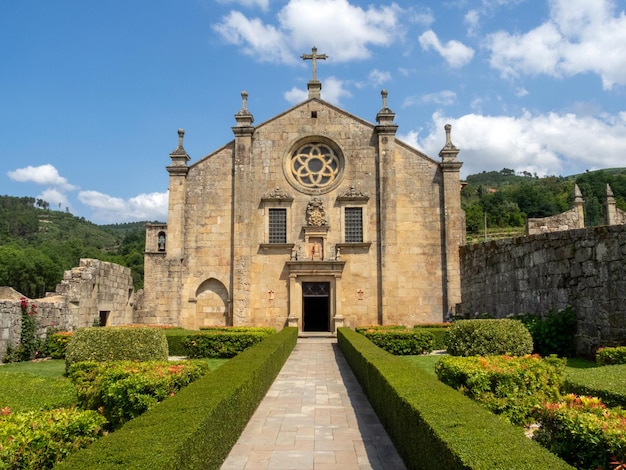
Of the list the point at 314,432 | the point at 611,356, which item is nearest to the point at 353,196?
the point at 611,356

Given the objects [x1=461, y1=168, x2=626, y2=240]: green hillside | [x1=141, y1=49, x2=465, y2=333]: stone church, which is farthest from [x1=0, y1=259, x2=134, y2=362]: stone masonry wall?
[x1=461, y1=168, x2=626, y2=240]: green hillside

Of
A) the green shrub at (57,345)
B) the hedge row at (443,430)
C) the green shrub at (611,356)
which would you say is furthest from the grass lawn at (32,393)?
the green shrub at (611,356)

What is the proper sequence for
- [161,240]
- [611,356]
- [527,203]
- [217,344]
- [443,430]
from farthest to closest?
[527,203]
[161,240]
[217,344]
[611,356]
[443,430]

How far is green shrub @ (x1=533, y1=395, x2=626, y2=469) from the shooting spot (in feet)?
13.8

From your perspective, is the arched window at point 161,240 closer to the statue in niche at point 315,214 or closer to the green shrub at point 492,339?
the statue in niche at point 315,214

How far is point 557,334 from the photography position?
13320 mm

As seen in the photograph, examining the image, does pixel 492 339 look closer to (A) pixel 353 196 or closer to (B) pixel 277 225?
(A) pixel 353 196

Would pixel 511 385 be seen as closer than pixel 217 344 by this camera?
Yes

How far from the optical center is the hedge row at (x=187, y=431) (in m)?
3.89

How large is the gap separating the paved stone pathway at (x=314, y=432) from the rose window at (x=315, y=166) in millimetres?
13377

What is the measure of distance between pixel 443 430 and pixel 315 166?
2054 centimetres

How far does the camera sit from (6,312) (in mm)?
14523

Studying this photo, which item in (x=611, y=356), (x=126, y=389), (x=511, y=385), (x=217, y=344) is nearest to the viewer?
(x=126, y=389)

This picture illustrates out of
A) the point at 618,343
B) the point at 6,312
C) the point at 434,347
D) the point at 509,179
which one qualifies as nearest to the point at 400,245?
the point at 434,347
